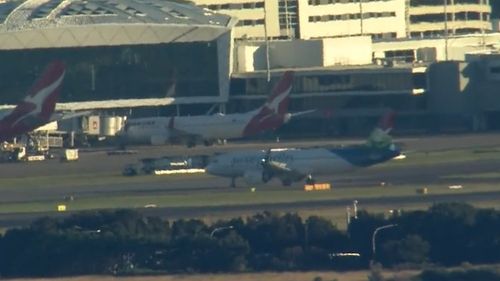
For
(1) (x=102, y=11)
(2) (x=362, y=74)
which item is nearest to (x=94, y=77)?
(1) (x=102, y=11)

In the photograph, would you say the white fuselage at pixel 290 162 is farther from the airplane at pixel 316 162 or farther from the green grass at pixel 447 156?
the green grass at pixel 447 156

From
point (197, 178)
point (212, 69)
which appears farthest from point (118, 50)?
point (197, 178)

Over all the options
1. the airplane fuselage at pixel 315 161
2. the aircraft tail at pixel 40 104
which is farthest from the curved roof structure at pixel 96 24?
the airplane fuselage at pixel 315 161

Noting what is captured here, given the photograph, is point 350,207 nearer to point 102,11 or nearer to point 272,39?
point 102,11

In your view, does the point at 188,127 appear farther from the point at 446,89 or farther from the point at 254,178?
the point at 254,178

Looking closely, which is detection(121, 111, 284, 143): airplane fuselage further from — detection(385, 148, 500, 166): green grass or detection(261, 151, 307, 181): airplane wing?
detection(261, 151, 307, 181): airplane wing
